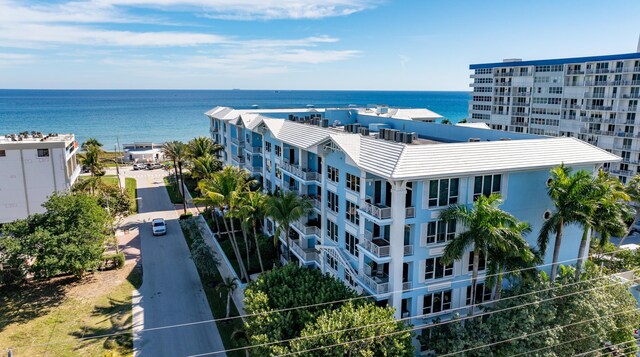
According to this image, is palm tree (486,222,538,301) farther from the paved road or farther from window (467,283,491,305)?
the paved road

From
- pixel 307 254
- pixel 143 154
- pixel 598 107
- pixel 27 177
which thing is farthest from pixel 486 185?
pixel 143 154

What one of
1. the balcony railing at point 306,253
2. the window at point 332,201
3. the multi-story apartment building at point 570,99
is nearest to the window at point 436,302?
the window at point 332,201

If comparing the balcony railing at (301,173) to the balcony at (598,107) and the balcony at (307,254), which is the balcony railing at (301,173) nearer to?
the balcony at (307,254)

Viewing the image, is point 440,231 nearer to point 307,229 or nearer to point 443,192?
point 443,192

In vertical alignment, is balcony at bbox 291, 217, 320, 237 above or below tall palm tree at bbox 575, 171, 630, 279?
below

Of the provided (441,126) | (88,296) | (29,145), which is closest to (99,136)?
(29,145)

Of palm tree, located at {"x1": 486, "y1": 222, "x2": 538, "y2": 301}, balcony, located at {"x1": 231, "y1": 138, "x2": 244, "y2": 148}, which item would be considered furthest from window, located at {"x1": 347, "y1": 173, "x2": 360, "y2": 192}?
balcony, located at {"x1": 231, "y1": 138, "x2": 244, "y2": 148}
